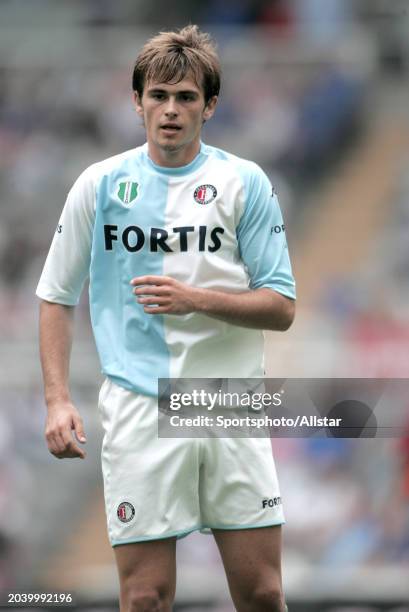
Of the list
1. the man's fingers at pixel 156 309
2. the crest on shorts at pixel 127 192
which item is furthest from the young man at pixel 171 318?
Result: the man's fingers at pixel 156 309

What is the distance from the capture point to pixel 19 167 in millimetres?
9367

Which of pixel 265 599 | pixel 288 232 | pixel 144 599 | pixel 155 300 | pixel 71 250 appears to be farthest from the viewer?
pixel 288 232

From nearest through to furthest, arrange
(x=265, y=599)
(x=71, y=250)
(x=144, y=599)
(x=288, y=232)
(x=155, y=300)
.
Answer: (x=155, y=300) → (x=144, y=599) → (x=265, y=599) → (x=71, y=250) → (x=288, y=232)

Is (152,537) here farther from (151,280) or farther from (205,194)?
(205,194)

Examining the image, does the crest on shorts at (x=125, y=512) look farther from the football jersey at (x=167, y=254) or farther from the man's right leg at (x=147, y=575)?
the football jersey at (x=167, y=254)

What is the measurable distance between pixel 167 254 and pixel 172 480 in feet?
2.03

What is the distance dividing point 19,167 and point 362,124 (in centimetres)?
279

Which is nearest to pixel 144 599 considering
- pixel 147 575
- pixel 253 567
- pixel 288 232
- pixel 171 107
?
pixel 147 575

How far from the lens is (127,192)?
348 centimetres

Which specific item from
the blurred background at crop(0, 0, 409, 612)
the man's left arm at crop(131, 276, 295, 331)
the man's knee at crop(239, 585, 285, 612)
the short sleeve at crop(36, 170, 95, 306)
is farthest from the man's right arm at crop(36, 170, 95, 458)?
the blurred background at crop(0, 0, 409, 612)

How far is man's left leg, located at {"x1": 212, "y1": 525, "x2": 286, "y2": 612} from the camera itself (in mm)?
3416

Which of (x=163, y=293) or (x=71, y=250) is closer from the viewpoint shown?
(x=163, y=293)

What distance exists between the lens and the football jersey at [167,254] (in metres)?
3.45

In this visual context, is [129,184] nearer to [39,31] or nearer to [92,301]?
[92,301]
